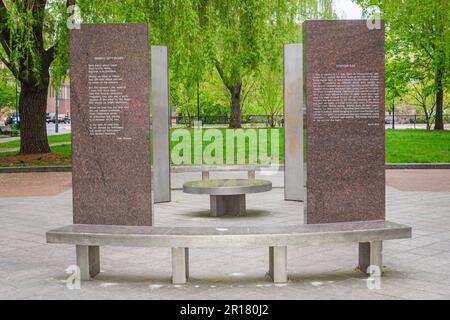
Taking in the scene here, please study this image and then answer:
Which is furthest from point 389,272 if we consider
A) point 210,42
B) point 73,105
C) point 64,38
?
point 64,38

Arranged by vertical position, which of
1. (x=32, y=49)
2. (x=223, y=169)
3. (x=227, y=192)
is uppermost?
(x=32, y=49)

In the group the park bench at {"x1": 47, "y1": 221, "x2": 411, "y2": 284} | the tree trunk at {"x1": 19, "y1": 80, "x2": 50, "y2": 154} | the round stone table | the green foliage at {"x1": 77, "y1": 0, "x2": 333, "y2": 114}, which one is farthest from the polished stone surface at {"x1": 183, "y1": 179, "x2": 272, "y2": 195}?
the tree trunk at {"x1": 19, "y1": 80, "x2": 50, "y2": 154}

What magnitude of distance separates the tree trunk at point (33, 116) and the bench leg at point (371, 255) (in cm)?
1610

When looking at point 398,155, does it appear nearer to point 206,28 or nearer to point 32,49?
point 206,28

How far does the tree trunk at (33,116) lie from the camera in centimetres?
2044

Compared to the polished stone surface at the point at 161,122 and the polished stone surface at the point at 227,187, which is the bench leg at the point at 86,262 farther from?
the polished stone surface at the point at 161,122

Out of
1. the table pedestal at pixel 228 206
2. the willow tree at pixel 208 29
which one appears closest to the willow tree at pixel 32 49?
the willow tree at pixel 208 29

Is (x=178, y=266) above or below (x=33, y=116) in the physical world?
below

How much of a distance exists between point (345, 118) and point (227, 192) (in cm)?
332

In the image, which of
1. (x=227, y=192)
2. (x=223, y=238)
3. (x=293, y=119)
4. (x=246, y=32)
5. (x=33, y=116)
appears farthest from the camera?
(x=33, y=116)

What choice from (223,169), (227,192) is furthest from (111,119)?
(223,169)

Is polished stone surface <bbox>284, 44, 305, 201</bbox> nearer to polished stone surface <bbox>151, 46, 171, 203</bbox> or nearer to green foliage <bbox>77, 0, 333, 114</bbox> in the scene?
polished stone surface <bbox>151, 46, 171, 203</bbox>

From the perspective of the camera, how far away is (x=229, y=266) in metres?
6.62

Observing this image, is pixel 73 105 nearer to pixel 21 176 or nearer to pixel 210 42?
pixel 210 42
